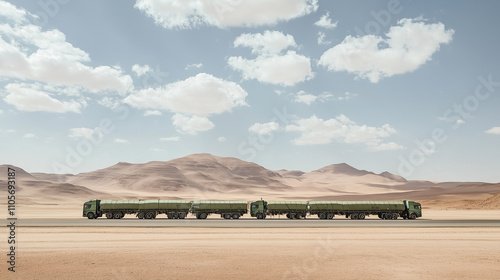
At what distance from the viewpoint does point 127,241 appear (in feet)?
89.2

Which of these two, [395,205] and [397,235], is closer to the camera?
[397,235]

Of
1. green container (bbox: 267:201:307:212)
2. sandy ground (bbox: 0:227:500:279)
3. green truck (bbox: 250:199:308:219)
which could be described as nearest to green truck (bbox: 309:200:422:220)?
green container (bbox: 267:201:307:212)

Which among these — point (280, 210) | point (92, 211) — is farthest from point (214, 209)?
point (92, 211)

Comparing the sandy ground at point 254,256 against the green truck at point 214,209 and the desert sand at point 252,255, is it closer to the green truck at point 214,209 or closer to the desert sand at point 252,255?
the desert sand at point 252,255

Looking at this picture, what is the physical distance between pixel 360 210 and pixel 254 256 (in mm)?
33644

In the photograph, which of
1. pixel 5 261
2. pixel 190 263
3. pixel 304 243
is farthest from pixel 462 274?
pixel 5 261

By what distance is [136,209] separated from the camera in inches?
1956

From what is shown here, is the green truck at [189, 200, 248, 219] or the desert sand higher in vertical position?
the green truck at [189, 200, 248, 219]

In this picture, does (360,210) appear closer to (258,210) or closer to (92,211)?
(258,210)

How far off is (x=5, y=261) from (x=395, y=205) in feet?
155

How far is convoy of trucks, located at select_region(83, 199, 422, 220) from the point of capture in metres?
49.8

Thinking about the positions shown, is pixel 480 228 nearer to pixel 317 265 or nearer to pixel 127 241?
pixel 317 265

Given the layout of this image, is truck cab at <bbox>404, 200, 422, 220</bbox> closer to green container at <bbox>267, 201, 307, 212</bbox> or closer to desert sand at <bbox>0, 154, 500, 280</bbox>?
green container at <bbox>267, 201, 307, 212</bbox>

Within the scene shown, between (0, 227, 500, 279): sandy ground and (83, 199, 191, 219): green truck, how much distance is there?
1779 cm
